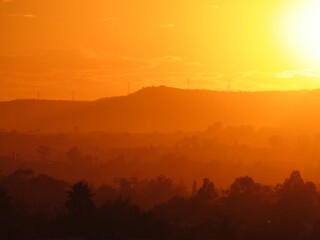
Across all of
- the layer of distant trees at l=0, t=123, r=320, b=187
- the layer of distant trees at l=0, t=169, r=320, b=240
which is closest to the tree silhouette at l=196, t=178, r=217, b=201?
the layer of distant trees at l=0, t=169, r=320, b=240

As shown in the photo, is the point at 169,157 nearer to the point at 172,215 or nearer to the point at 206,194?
the point at 206,194

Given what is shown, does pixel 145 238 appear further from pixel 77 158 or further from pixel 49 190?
pixel 77 158

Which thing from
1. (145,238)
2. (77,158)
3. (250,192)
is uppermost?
(77,158)

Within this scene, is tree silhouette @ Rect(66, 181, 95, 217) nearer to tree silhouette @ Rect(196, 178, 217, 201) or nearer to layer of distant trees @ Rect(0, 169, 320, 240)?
layer of distant trees @ Rect(0, 169, 320, 240)

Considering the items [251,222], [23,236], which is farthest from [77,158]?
[23,236]

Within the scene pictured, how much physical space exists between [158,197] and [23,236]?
33155mm

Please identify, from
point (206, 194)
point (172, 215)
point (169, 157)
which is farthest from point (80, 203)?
point (169, 157)

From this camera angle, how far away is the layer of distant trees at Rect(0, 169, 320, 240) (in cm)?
4772

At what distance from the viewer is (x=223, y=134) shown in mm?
193125

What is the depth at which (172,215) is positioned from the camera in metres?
57.6

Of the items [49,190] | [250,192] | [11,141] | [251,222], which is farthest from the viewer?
[11,141]

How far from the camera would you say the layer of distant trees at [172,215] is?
157 ft

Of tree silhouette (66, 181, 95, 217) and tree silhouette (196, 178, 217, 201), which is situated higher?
tree silhouette (196, 178, 217, 201)

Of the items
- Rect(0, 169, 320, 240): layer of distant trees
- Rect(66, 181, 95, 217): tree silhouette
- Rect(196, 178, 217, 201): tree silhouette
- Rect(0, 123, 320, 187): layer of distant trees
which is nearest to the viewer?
Rect(0, 169, 320, 240): layer of distant trees
